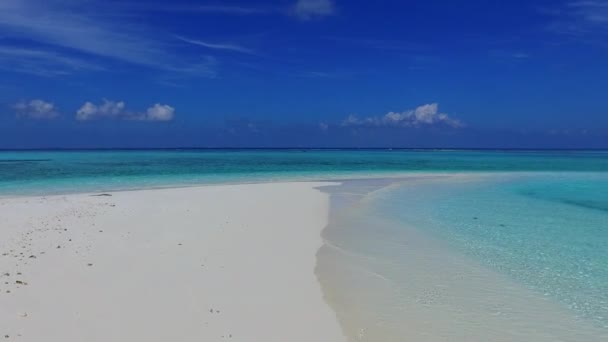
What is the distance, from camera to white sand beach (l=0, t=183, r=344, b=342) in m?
5.11

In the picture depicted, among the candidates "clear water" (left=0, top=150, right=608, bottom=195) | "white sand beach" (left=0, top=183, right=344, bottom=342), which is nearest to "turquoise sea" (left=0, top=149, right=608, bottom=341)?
"white sand beach" (left=0, top=183, right=344, bottom=342)

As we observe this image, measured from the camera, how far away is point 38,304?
18.4 feet

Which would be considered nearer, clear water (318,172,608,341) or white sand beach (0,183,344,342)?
white sand beach (0,183,344,342)

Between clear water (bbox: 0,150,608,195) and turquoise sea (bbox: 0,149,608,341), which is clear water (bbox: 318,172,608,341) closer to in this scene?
turquoise sea (bbox: 0,149,608,341)

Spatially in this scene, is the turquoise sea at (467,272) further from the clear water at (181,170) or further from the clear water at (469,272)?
the clear water at (181,170)

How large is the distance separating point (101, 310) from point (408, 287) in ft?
14.3

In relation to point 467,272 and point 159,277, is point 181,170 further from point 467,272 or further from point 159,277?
point 467,272

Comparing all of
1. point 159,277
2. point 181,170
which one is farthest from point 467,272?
point 181,170

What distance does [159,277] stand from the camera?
22.9ft

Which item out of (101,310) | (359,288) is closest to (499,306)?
(359,288)

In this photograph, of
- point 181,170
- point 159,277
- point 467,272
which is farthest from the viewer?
point 181,170

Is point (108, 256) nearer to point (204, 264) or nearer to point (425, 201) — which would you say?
point (204, 264)

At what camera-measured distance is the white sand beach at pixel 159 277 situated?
5109 millimetres

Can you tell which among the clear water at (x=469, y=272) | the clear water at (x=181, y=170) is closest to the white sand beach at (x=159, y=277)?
the clear water at (x=469, y=272)
